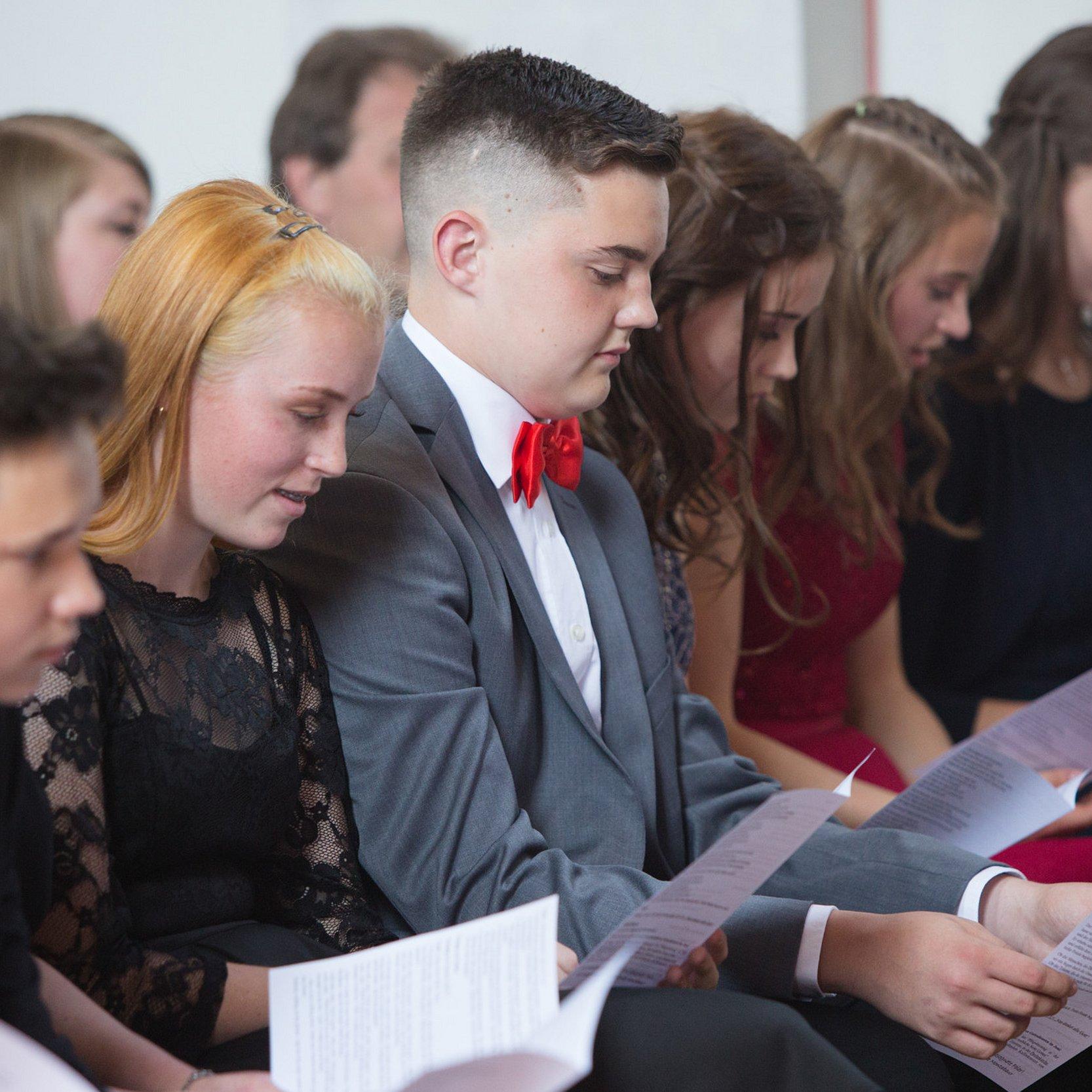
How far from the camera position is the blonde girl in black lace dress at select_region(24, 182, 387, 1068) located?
3.55 feet

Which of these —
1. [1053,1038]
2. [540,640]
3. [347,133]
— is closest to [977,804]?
[1053,1038]

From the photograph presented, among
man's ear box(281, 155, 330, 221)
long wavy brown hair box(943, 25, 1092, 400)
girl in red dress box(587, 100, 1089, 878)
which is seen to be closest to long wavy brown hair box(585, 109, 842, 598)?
girl in red dress box(587, 100, 1089, 878)

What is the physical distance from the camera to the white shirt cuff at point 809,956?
4.33 ft

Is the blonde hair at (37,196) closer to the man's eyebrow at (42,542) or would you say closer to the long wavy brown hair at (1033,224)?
the man's eyebrow at (42,542)

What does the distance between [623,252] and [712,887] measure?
0.66 m

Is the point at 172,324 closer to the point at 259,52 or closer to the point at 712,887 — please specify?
the point at 712,887

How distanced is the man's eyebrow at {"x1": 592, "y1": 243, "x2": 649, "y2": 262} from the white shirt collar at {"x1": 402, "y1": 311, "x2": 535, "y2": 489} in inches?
7.2

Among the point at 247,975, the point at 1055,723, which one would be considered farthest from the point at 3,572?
the point at 1055,723

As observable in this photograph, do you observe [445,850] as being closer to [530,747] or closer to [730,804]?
[530,747]

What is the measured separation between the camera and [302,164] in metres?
2.72

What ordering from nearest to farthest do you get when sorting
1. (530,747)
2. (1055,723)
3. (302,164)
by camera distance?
(530,747) → (1055,723) → (302,164)

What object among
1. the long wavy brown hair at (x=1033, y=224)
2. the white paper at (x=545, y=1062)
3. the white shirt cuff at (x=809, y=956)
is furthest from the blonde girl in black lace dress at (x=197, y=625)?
the long wavy brown hair at (x=1033, y=224)

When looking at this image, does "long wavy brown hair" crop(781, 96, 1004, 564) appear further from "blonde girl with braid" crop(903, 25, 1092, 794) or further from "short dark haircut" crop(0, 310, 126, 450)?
"short dark haircut" crop(0, 310, 126, 450)

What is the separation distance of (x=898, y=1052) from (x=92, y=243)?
1.68 metres
